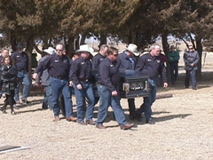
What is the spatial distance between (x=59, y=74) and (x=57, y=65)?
208mm

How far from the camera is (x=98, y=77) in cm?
1099

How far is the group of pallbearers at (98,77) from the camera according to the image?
1047 cm

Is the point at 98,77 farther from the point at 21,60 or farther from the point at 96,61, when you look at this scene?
the point at 21,60

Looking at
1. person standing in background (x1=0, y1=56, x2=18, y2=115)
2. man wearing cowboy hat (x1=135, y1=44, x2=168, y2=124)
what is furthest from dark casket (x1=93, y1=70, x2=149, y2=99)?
person standing in background (x1=0, y1=56, x2=18, y2=115)

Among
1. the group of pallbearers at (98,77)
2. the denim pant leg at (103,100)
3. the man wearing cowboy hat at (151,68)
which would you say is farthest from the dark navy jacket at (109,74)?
the man wearing cowboy hat at (151,68)

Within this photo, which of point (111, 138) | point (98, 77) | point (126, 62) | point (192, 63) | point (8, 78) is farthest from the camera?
point (192, 63)

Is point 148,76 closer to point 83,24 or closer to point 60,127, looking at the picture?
point 60,127

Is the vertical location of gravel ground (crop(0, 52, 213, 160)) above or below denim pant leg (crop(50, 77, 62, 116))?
below

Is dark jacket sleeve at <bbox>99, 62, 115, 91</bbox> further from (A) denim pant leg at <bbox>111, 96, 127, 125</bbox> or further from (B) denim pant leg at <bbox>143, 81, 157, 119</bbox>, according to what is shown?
(B) denim pant leg at <bbox>143, 81, 157, 119</bbox>

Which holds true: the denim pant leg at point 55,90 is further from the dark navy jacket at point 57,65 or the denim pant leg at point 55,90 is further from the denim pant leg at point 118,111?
the denim pant leg at point 118,111

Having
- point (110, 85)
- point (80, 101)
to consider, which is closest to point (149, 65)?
point (110, 85)

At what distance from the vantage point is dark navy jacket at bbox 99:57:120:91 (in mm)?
10289

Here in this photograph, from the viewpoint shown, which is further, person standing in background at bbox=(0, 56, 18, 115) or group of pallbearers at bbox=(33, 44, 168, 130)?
person standing in background at bbox=(0, 56, 18, 115)

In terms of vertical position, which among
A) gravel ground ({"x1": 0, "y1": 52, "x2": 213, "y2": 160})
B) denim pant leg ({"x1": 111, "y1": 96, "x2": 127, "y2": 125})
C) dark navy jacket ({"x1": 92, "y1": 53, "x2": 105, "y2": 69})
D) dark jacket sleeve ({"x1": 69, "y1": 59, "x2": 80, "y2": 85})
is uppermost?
dark navy jacket ({"x1": 92, "y1": 53, "x2": 105, "y2": 69})
